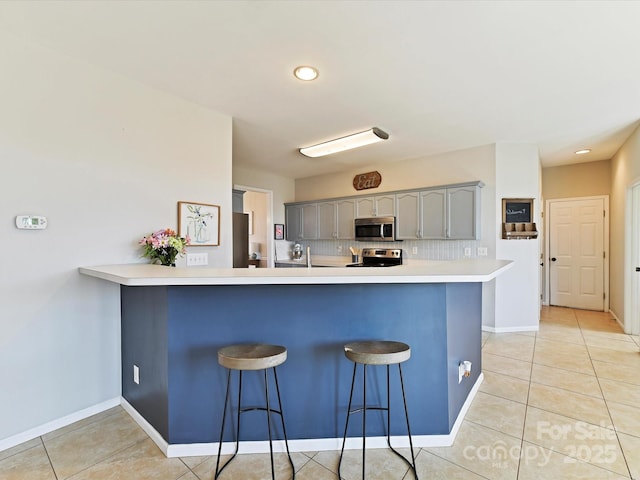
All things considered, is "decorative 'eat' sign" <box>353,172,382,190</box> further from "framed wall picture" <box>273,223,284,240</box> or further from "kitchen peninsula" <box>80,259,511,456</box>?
"kitchen peninsula" <box>80,259,511,456</box>

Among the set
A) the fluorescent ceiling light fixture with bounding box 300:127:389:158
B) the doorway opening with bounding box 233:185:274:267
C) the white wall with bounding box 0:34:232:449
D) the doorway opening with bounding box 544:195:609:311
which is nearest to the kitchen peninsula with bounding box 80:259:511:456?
the white wall with bounding box 0:34:232:449

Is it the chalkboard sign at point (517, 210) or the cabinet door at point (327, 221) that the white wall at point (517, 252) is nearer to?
the chalkboard sign at point (517, 210)

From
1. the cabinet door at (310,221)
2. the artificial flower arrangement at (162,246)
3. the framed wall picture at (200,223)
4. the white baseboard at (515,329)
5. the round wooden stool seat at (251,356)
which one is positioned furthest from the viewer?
the cabinet door at (310,221)

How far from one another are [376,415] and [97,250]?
2242 millimetres

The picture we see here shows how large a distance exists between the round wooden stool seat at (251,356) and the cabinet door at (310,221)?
4.24 meters

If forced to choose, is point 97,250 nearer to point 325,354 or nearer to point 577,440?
point 325,354

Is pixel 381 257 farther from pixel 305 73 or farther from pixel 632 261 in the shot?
pixel 305 73

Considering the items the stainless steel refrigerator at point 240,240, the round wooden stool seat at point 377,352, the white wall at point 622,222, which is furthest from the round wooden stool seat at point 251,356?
the white wall at point 622,222

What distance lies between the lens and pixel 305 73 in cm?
249

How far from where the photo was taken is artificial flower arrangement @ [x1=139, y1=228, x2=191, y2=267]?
8.33ft

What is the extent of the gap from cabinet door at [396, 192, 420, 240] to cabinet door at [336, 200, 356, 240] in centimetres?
85

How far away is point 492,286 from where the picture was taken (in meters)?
4.49

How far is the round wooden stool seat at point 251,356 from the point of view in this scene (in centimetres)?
161

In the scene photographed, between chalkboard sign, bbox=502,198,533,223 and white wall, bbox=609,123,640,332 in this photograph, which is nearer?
white wall, bbox=609,123,640,332
